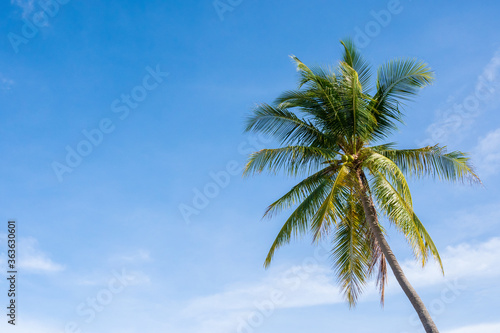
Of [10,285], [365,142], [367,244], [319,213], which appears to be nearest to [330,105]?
[365,142]

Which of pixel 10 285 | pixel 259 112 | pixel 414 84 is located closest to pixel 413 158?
pixel 414 84

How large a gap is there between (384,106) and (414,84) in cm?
96

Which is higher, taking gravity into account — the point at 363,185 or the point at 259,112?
the point at 259,112

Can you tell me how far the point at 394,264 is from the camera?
37.0 ft

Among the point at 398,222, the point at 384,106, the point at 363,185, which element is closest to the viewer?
the point at 398,222

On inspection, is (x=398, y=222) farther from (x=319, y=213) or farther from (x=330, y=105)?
(x=330, y=105)

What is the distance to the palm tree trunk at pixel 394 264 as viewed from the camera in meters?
10.5

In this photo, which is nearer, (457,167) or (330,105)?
(457,167)

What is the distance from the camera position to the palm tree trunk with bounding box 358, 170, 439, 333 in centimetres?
1048

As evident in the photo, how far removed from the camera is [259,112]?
13.3 m

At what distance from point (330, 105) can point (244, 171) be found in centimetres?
292

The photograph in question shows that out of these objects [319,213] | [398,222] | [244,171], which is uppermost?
[244,171]

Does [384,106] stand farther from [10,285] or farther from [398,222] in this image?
[10,285]

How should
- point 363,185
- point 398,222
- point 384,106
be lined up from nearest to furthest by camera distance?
point 398,222 → point 363,185 → point 384,106
